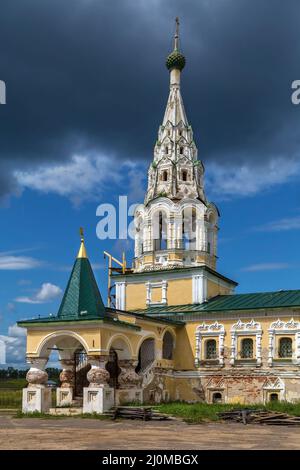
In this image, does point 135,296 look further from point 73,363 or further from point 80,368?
point 73,363

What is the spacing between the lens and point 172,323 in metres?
35.8

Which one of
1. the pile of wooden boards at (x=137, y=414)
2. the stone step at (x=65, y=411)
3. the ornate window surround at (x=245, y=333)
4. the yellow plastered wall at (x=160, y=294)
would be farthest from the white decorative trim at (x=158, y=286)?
the pile of wooden boards at (x=137, y=414)

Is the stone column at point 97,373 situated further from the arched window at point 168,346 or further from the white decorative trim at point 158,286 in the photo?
the white decorative trim at point 158,286

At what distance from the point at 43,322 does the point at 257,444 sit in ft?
49.8

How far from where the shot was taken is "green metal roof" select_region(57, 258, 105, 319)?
2981 cm

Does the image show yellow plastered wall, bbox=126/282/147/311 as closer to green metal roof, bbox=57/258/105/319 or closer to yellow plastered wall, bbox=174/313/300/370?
yellow plastered wall, bbox=174/313/300/370

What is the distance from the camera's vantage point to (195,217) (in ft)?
131

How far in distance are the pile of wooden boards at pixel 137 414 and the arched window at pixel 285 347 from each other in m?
10.3

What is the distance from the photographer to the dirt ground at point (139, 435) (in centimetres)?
1680

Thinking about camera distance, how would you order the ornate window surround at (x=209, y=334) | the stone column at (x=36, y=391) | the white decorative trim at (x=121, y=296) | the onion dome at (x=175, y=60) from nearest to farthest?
the stone column at (x=36, y=391) → the ornate window surround at (x=209, y=334) → the white decorative trim at (x=121, y=296) → the onion dome at (x=175, y=60)

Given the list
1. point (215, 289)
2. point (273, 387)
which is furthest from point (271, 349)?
point (215, 289)
